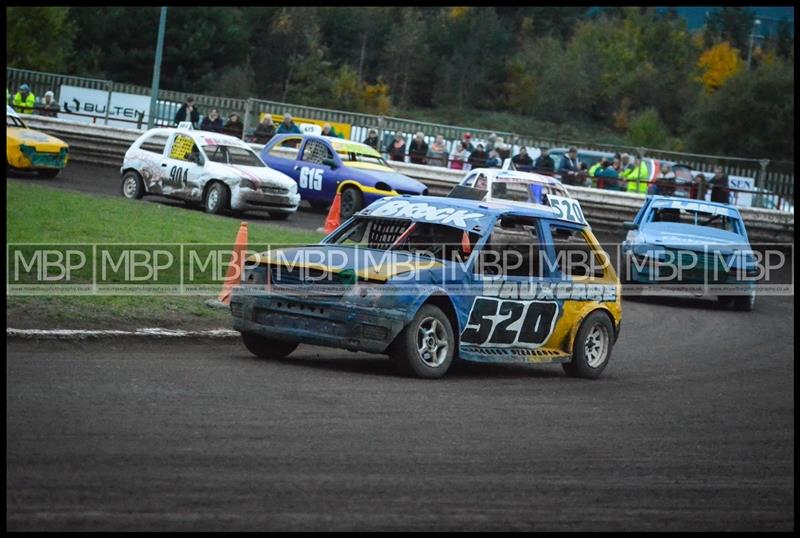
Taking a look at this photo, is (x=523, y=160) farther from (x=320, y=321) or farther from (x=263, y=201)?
(x=320, y=321)

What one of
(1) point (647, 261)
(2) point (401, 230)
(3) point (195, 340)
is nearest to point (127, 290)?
(3) point (195, 340)

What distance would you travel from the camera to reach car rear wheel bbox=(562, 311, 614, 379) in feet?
38.7

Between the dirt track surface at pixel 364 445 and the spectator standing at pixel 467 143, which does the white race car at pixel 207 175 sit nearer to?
the spectator standing at pixel 467 143

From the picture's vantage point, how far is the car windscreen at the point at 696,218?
2117cm

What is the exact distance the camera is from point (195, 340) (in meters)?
11.8

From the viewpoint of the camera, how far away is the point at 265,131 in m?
32.2

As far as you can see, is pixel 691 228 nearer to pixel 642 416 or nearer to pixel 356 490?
pixel 642 416

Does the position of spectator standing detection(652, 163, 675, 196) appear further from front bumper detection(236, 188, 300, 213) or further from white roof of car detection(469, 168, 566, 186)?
front bumper detection(236, 188, 300, 213)

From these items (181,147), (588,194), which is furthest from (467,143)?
(181,147)

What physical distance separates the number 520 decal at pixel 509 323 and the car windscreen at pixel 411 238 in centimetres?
48

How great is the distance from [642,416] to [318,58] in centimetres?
6454

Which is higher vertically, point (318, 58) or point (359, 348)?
point (318, 58)

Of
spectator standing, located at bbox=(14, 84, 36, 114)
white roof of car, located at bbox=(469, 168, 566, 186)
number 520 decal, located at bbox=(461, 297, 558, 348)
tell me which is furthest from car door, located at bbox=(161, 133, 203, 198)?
number 520 decal, located at bbox=(461, 297, 558, 348)

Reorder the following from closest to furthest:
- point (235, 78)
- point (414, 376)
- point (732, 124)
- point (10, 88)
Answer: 1. point (414, 376)
2. point (10, 88)
3. point (732, 124)
4. point (235, 78)
